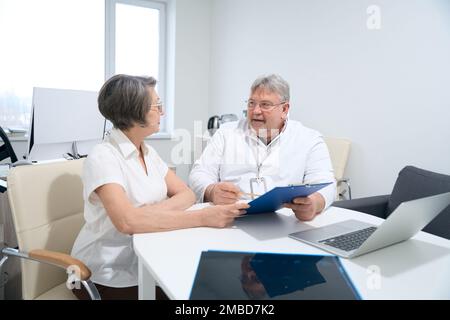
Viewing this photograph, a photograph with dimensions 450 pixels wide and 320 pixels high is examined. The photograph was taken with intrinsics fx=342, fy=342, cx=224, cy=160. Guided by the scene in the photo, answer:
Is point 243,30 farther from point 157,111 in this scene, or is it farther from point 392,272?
point 392,272

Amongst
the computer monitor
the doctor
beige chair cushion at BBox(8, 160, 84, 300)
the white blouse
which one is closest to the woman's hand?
the white blouse

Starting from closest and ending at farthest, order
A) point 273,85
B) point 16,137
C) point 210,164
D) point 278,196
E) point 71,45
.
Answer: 1. point 278,196
2. point 273,85
3. point 210,164
4. point 16,137
5. point 71,45

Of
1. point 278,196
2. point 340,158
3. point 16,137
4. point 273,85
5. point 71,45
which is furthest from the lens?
point 71,45

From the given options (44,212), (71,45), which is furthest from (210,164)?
(71,45)

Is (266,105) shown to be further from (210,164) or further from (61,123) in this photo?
(61,123)

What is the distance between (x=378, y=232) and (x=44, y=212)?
3.70 feet

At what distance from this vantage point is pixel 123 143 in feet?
4.19

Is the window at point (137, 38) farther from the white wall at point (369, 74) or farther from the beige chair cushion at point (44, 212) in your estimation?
the beige chair cushion at point (44, 212)

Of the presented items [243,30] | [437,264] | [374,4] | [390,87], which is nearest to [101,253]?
[437,264]

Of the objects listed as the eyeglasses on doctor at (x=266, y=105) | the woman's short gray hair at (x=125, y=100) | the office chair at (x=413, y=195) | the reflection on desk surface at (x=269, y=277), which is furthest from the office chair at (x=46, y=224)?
the office chair at (x=413, y=195)

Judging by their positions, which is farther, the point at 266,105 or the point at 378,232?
the point at 266,105

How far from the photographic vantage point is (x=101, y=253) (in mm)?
1233

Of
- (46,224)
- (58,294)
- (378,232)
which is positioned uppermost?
(378,232)

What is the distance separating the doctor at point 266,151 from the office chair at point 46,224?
0.54 metres
